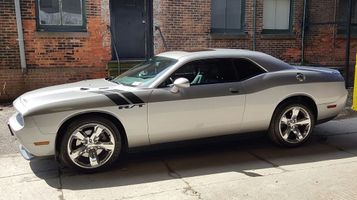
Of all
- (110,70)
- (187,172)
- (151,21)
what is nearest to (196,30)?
(151,21)

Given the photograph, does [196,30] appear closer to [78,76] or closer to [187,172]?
[78,76]

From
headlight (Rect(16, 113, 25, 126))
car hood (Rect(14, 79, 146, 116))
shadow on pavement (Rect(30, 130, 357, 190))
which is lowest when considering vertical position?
shadow on pavement (Rect(30, 130, 357, 190))

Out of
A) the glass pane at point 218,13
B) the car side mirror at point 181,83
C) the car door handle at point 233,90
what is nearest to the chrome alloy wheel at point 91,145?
the car side mirror at point 181,83

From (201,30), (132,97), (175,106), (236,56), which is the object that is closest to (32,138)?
(132,97)

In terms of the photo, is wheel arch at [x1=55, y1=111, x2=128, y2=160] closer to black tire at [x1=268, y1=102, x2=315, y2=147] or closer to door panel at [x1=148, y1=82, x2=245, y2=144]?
door panel at [x1=148, y1=82, x2=245, y2=144]

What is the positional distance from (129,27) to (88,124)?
21.7 ft

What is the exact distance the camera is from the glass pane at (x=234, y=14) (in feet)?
38.4

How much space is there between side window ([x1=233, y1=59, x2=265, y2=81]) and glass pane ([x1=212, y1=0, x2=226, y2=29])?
6.28 m

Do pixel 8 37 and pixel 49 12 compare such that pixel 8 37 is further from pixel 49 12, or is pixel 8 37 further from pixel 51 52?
pixel 49 12

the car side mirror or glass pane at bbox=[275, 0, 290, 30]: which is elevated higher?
glass pane at bbox=[275, 0, 290, 30]

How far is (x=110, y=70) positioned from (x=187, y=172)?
615cm

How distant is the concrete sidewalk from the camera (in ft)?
13.5

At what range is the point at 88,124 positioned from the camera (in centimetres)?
460

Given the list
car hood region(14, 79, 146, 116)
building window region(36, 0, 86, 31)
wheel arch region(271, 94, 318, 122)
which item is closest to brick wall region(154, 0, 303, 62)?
building window region(36, 0, 86, 31)
